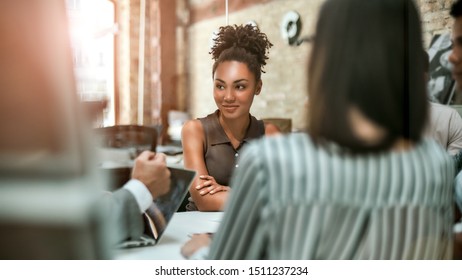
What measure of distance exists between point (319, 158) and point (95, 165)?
2.68 ft

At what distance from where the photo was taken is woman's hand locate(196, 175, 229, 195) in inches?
62.5

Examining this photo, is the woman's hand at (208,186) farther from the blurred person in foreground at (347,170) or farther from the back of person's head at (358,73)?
the back of person's head at (358,73)

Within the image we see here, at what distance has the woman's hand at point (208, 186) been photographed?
1587 millimetres

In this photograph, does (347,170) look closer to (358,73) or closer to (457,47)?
(358,73)

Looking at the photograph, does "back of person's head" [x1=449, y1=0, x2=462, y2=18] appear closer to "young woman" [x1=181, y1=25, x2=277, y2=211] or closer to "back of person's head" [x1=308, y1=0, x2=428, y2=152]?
"back of person's head" [x1=308, y1=0, x2=428, y2=152]

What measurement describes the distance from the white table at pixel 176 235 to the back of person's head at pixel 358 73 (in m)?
0.48

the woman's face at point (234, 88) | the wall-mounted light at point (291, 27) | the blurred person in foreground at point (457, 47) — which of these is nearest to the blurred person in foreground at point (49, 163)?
the woman's face at point (234, 88)

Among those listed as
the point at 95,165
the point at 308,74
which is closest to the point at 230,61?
the point at 308,74

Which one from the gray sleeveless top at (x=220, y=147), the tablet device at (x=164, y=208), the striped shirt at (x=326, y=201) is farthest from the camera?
the gray sleeveless top at (x=220, y=147)

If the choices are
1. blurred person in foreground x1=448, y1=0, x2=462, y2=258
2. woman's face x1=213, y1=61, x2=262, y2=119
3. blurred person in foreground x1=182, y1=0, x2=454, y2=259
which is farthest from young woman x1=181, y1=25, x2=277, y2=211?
blurred person in foreground x1=448, y1=0, x2=462, y2=258

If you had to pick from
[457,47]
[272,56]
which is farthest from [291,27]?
[457,47]

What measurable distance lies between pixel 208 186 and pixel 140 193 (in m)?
0.26

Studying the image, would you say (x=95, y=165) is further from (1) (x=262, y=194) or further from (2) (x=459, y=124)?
(2) (x=459, y=124)

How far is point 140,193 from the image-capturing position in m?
1.49
